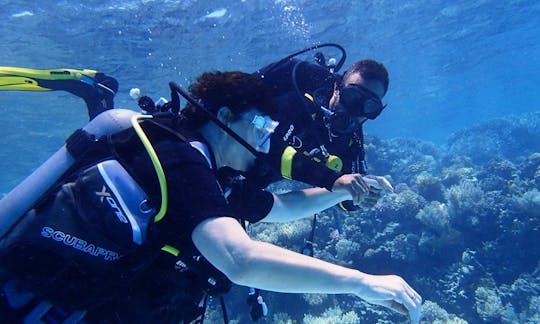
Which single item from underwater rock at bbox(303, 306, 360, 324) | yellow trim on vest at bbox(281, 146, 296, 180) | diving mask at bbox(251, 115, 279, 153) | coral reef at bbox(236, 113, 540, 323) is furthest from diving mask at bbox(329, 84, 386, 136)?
underwater rock at bbox(303, 306, 360, 324)

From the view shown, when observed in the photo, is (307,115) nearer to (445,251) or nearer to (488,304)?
(488,304)

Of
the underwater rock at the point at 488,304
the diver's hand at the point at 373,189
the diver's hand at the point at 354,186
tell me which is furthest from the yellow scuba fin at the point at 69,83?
the underwater rock at the point at 488,304

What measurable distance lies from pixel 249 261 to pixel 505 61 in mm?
52460

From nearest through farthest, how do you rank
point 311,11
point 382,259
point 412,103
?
point 382,259
point 311,11
point 412,103

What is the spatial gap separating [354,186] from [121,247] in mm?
2120

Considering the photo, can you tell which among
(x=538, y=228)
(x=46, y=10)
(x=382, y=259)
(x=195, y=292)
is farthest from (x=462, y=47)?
(x=195, y=292)

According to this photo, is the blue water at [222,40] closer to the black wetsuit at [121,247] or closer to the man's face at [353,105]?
the man's face at [353,105]

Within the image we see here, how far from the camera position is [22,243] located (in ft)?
7.04

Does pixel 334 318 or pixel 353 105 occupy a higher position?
pixel 353 105

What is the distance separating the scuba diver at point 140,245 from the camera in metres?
2.04

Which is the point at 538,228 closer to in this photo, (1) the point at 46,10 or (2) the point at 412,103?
(1) the point at 46,10

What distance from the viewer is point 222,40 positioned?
2017 centimetres

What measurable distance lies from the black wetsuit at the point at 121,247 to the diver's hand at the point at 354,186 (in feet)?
5.15

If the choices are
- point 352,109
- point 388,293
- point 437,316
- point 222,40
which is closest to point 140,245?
point 388,293
